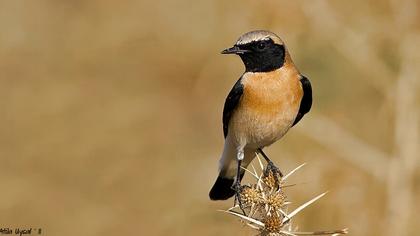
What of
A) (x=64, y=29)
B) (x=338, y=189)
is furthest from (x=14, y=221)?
(x=64, y=29)

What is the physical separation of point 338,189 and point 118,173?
13.1ft

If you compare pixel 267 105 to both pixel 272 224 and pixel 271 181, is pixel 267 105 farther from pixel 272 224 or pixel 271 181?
pixel 272 224

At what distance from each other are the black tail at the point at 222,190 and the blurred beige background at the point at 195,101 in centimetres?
59

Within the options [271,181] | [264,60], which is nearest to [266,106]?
[264,60]

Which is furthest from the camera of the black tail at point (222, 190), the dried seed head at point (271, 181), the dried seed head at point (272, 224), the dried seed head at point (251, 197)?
the black tail at point (222, 190)

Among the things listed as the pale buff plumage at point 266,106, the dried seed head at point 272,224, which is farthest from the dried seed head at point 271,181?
the pale buff plumage at point 266,106

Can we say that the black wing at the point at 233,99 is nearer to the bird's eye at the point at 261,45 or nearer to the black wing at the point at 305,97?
the bird's eye at the point at 261,45

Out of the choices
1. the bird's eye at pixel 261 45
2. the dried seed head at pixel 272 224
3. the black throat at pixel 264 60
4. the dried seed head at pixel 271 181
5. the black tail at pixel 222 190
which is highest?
the bird's eye at pixel 261 45

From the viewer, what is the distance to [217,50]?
11109 mm

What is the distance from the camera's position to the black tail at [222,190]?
6.78 m

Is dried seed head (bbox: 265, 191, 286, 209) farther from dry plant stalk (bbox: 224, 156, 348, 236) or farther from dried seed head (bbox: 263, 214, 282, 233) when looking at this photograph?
dried seed head (bbox: 263, 214, 282, 233)

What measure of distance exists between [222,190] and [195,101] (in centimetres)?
581

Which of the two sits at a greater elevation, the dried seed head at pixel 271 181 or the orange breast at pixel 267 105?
the orange breast at pixel 267 105

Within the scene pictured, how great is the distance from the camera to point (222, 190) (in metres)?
6.81
